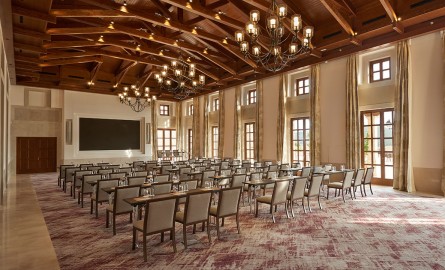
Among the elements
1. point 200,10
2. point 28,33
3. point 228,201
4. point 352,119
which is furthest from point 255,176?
point 28,33

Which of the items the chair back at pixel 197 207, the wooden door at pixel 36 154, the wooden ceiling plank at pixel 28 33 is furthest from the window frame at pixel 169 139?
the chair back at pixel 197 207

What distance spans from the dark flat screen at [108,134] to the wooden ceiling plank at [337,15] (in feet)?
46.7

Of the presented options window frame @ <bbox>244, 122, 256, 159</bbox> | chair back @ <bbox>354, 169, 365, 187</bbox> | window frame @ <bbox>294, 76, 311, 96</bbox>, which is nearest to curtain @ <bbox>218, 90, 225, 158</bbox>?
window frame @ <bbox>244, 122, 256, 159</bbox>

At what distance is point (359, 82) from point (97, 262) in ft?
35.6

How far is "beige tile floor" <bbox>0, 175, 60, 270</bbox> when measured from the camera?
3.96 m

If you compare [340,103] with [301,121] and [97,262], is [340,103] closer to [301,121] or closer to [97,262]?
[301,121]

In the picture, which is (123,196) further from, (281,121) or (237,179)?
(281,121)

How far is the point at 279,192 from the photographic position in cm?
620

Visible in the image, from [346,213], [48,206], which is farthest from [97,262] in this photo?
[346,213]

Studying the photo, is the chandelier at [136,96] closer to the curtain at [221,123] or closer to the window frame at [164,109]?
the window frame at [164,109]

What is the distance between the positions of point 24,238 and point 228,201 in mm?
3483

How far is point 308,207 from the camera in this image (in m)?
7.00

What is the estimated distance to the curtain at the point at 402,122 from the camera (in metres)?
9.65

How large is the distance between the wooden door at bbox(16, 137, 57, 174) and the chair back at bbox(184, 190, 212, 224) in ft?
50.3
